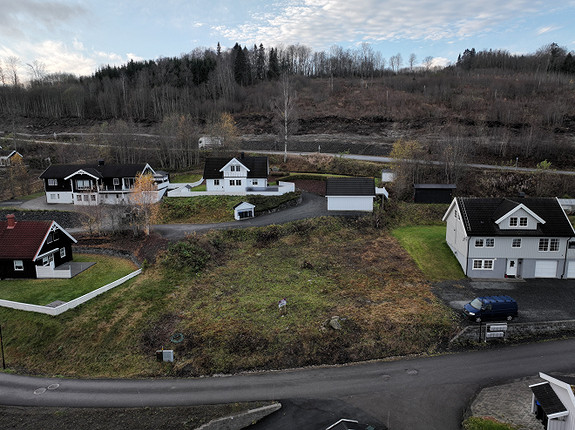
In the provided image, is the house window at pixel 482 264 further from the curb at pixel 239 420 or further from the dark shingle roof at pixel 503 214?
the curb at pixel 239 420

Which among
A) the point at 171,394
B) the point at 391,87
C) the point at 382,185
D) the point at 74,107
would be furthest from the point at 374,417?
the point at 74,107

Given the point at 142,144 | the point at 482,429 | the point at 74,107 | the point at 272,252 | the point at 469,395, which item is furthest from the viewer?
the point at 74,107

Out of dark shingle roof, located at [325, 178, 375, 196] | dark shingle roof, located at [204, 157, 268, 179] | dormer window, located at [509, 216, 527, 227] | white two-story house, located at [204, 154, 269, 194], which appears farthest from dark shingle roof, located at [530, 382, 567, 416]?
dark shingle roof, located at [204, 157, 268, 179]

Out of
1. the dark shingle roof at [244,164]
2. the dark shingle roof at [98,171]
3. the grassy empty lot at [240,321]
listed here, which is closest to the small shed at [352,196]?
the grassy empty lot at [240,321]

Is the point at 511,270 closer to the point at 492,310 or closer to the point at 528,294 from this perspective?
the point at 528,294

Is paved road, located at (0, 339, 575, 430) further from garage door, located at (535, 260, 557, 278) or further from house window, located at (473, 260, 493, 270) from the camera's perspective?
garage door, located at (535, 260, 557, 278)

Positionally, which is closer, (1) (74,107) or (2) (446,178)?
(2) (446,178)

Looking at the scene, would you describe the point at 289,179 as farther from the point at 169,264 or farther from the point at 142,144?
the point at 142,144
